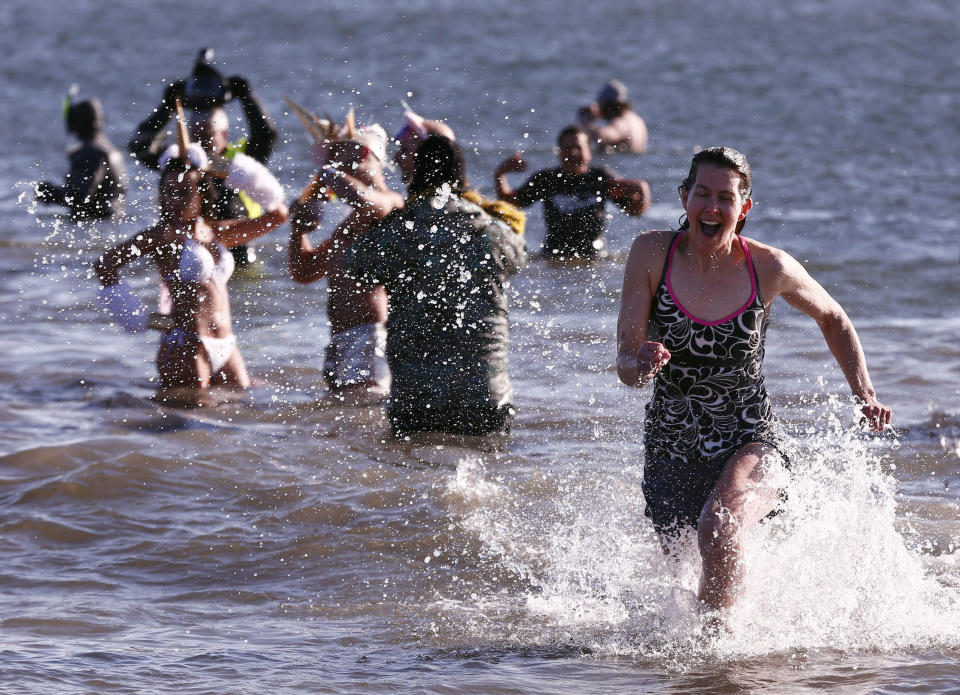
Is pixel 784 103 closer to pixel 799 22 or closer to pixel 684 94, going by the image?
pixel 684 94

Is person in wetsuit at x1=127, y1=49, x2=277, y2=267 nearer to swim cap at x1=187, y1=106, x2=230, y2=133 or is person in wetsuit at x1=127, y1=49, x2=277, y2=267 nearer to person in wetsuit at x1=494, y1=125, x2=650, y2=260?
swim cap at x1=187, y1=106, x2=230, y2=133

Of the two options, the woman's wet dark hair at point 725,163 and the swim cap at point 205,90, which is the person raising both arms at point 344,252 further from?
the swim cap at point 205,90

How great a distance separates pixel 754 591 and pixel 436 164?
2.57 m

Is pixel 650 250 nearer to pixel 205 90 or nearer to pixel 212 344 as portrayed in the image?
pixel 212 344

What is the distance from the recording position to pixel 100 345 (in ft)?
30.5

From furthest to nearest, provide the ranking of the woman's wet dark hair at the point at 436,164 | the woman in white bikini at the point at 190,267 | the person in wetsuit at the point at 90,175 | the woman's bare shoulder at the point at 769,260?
the person in wetsuit at the point at 90,175 < the woman in white bikini at the point at 190,267 < the woman's wet dark hair at the point at 436,164 < the woman's bare shoulder at the point at 769,260

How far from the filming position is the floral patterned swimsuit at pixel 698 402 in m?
4.34

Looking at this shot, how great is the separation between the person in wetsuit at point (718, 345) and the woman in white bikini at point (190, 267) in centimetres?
348

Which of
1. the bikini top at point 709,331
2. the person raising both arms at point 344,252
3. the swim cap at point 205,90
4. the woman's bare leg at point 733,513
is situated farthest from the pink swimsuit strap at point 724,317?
the swim cap at point 205,90

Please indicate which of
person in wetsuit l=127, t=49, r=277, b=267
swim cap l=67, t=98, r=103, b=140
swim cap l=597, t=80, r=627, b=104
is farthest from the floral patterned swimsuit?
swim cap l=597, t=80, r=627, b=104

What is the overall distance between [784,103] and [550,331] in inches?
578

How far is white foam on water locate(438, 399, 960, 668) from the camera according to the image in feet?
15.2

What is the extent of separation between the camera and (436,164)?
20.7ft

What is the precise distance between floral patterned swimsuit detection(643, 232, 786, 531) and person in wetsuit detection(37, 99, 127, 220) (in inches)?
364
